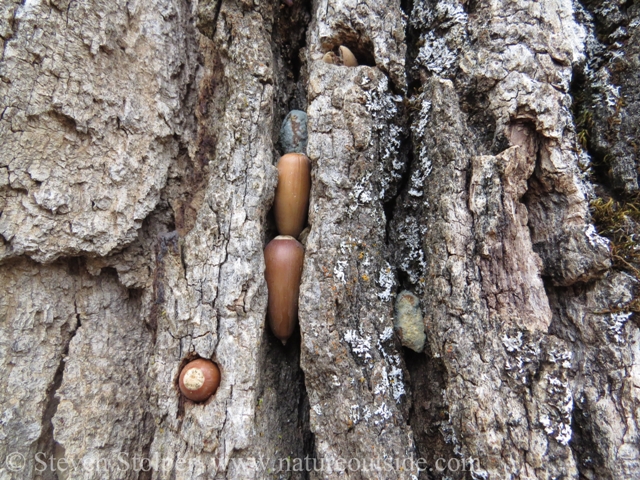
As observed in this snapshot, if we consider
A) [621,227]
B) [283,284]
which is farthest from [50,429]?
[621,227]

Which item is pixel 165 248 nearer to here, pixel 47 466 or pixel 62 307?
pixel 62 307

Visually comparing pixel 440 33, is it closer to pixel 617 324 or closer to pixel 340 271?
pixel 340 271

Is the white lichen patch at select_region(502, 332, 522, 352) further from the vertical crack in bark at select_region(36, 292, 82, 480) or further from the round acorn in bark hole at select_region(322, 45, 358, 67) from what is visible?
the vertical crack in bark at select_region(36, 292, 82, 480)

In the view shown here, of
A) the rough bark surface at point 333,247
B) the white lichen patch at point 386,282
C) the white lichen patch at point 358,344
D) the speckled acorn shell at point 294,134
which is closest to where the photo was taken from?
the rough bark surface at point 333,247

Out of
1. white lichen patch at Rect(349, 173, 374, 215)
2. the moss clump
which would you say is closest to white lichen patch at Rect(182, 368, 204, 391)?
white lichen patch at Rect(349, 173, 374, 215)

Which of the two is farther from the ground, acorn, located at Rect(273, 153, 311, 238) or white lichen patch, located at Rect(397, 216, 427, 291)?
acorn, located at Rect(273, 153, 311, 238)

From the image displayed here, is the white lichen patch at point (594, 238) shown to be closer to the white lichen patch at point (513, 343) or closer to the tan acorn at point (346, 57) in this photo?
the white lichen patch at point (513, 343)

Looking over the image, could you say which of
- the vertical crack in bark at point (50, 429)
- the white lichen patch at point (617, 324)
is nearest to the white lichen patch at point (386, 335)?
the white lichen patch at point (617, 324)

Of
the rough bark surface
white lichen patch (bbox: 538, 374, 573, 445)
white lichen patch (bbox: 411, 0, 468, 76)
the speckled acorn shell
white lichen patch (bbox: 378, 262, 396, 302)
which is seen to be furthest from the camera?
the speckled acorn shell
